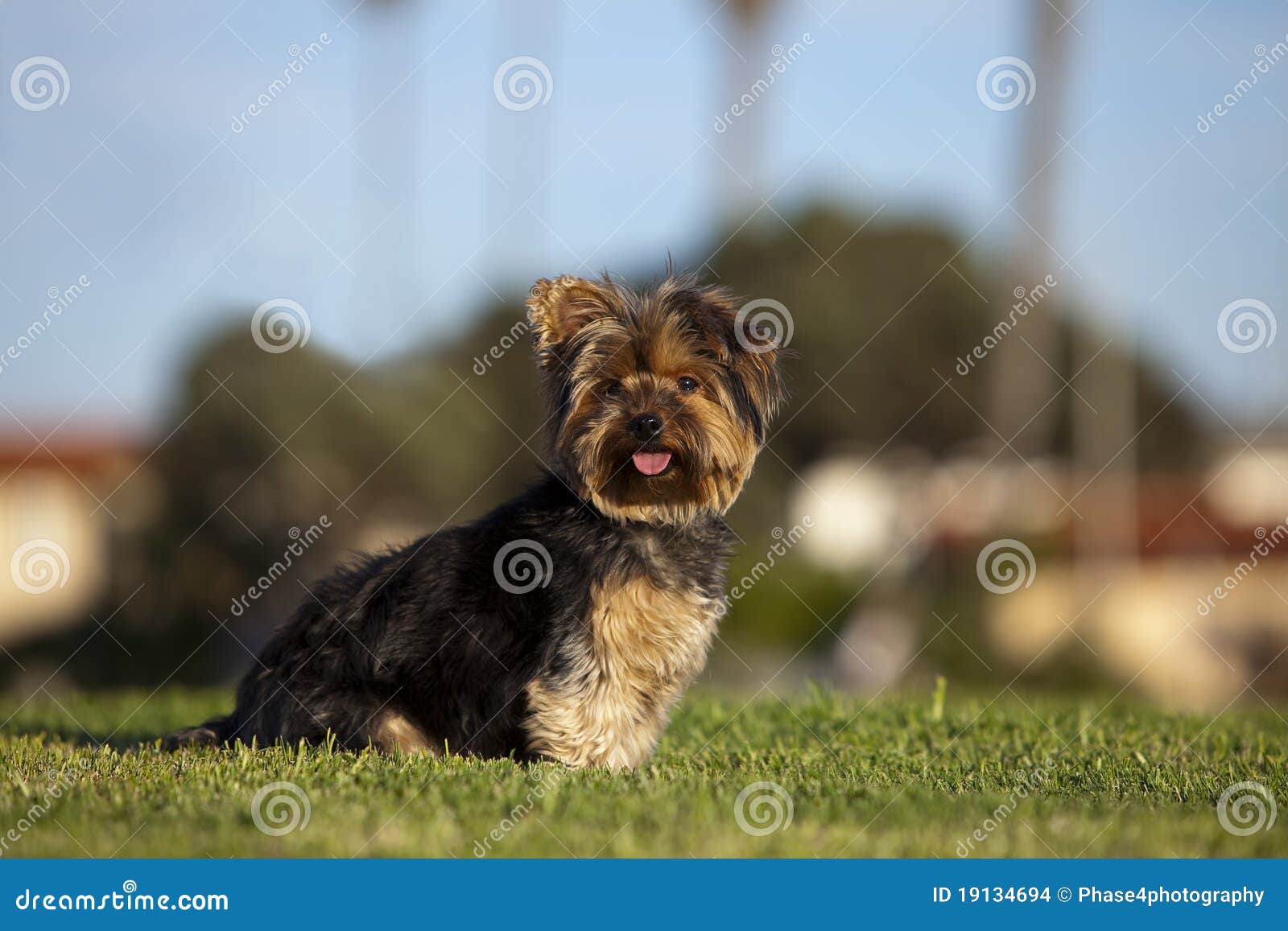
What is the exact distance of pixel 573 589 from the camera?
7.21m

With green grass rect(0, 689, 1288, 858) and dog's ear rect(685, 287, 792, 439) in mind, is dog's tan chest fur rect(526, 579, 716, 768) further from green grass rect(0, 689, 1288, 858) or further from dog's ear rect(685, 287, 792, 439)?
dog's ear rect(685, 287, 792, 439)

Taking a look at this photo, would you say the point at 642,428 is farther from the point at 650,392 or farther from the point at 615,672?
the point at 615,672

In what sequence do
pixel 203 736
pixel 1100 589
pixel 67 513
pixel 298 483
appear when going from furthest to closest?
pixel 67 513
pixel 1100 589
pixel 298 483
pixel 203 736

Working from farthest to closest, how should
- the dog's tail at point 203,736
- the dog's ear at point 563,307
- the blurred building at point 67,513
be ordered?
the blurred building at point 67,513
the dog's tail at point 203,736
the dog's ear at point 563,307

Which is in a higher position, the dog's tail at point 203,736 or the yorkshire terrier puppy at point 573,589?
the yorkshire terrier puppy at point 573,589

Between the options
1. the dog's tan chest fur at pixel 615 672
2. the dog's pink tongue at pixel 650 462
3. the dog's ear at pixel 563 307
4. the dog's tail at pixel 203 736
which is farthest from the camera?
the dog's tail at pixel 203 736

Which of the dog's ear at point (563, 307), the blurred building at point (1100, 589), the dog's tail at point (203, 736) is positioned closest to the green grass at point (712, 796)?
the dog's tail at point (203, 736)

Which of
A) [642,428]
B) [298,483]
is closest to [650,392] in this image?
[642,428]

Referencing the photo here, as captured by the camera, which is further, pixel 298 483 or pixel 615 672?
pixel 298 483

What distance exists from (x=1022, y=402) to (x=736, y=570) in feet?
35.2

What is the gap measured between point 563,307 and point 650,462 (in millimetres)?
1090

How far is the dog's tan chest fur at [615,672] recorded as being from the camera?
7141 mm

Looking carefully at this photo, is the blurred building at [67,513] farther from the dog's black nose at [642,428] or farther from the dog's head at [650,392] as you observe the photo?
the dog's black nose at [642,428]

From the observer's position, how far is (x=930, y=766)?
8.05 m
